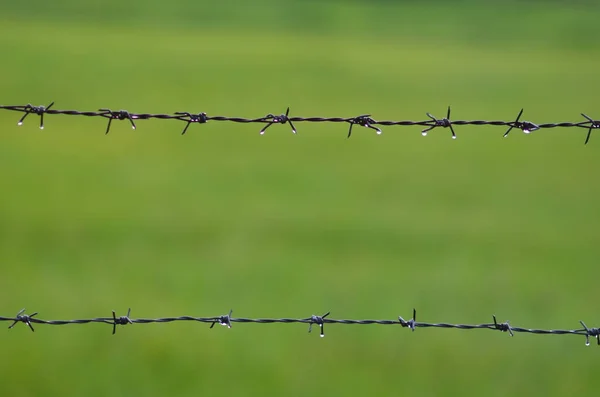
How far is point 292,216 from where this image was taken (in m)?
11.4

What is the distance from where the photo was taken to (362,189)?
12.8m

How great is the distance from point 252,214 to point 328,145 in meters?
4.02

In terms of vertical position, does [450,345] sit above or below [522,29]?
below

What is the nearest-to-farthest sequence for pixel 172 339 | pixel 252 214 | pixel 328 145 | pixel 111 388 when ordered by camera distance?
pixel 111 388, pixel 172 339, pixel 252 214, pixel 328 145

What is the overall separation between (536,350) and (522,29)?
2136 centimetres

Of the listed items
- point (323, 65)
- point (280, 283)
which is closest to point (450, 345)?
point (280, 283)

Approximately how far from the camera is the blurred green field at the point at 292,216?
22.7 feet

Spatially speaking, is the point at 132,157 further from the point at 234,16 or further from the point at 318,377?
the point at 234,16

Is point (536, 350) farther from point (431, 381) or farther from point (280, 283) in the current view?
point (280, 283)

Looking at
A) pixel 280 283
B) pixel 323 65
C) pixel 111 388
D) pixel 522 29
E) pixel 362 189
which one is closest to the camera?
pixel 111 388

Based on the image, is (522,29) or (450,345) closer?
(450,345)

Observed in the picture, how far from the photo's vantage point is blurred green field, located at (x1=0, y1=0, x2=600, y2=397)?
22.7ft

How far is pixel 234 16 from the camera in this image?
2656cm

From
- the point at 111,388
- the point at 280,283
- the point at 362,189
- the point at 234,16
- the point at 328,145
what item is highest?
the point at 234,16
